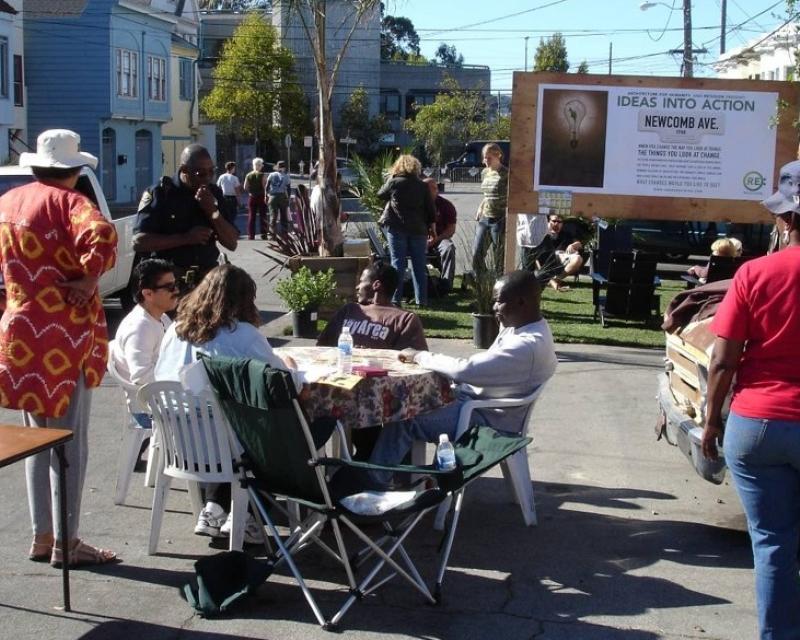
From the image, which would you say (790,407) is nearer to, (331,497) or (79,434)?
(331,497)

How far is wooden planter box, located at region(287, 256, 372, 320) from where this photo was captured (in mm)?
13031

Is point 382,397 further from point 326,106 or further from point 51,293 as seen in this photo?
point 326,106

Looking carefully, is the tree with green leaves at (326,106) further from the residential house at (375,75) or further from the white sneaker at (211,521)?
the residential house at (375,75)

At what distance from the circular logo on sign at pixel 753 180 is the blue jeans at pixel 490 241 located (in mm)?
2626

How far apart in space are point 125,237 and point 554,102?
5.45m

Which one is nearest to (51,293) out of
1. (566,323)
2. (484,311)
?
(484,311)

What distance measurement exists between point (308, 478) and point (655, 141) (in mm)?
7713

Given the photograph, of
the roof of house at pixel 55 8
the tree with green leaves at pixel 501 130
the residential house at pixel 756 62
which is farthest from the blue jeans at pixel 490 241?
the tree with green leaves at pixel 501 130

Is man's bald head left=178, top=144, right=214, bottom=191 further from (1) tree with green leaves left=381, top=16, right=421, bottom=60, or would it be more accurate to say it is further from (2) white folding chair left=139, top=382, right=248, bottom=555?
(1) tree with green leaves left=381, top=16, right=421, bottom=60

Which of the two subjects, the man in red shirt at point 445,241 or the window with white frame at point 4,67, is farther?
the window with white frame at point 4,67

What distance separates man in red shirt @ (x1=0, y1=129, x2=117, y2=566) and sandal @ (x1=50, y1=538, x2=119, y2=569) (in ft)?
0.14

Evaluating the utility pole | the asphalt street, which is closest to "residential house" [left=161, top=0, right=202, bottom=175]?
the utility pole

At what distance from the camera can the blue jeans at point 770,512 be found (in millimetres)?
4145

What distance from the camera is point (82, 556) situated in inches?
216
